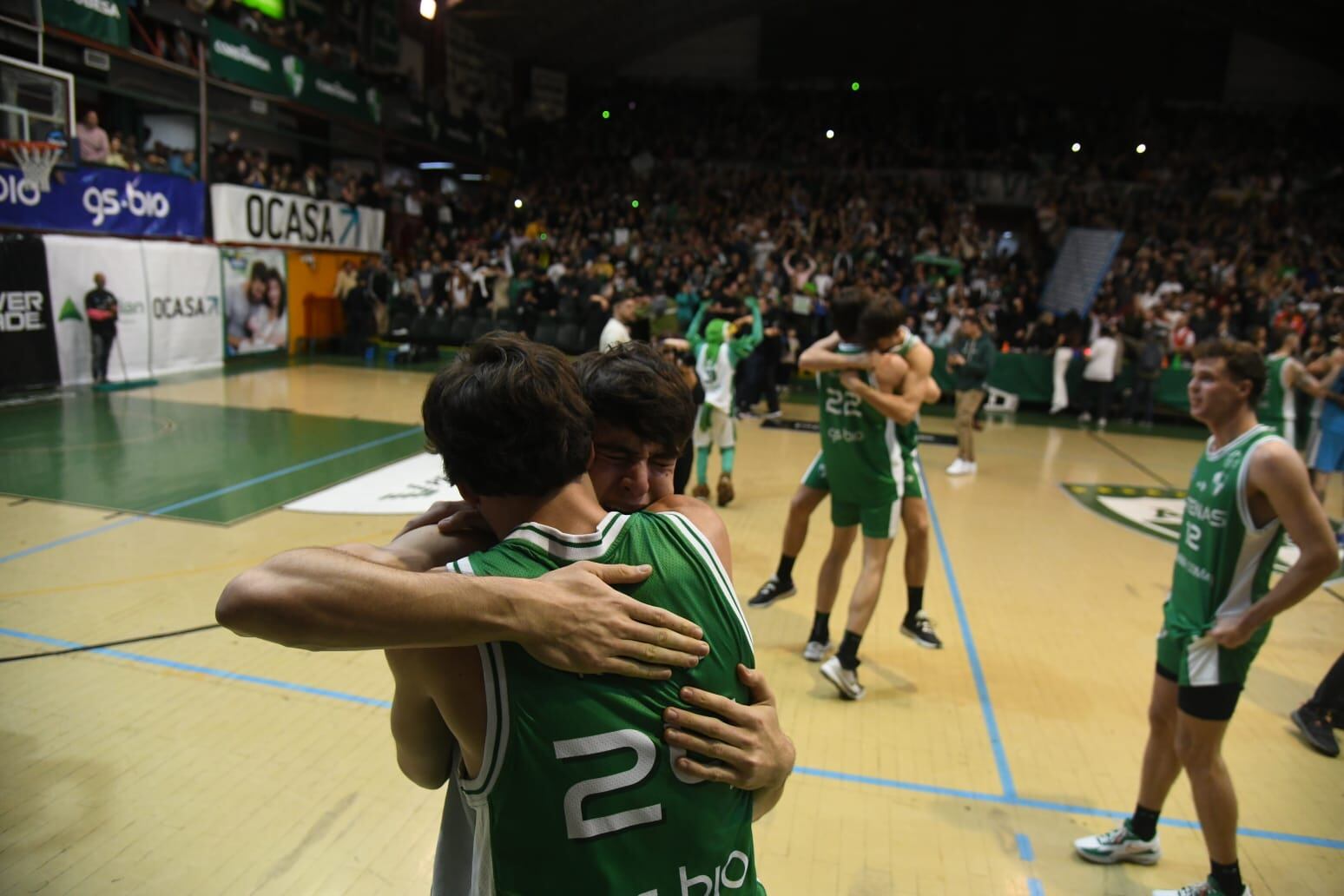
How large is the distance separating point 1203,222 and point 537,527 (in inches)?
913

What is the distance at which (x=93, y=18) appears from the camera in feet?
39.7

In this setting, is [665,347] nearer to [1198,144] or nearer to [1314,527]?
[1314,527]

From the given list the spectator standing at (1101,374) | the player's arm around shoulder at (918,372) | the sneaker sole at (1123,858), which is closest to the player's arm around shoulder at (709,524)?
the sneaker sole at (1123,858)

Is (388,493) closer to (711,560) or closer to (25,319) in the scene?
(711,560)

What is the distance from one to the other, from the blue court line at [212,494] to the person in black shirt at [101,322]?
5.17 m

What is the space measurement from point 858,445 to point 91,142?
519 inches

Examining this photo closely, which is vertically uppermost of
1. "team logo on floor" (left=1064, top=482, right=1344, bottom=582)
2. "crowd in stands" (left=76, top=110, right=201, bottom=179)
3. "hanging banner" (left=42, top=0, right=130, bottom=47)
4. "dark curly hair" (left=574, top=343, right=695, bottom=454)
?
"hanging banner" (left=42, top=0, right=130, bottom=47)

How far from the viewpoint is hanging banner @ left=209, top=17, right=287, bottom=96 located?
14391 mm

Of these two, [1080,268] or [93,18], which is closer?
[93,18]

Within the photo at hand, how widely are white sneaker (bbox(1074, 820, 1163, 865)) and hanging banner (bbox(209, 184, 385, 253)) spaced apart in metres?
15.5

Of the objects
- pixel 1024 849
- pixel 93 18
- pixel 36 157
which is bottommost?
pixel 1024 849

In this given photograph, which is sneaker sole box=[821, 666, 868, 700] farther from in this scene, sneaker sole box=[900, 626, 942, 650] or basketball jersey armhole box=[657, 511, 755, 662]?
basketball jersey armhole box=[657, 511, 755, 662]

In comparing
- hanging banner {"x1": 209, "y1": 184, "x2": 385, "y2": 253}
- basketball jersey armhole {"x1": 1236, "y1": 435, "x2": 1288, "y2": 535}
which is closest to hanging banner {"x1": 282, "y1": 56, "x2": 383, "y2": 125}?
hanging banner {"x1": 209, "y1": 184, "x2": 385, "y2": 253}

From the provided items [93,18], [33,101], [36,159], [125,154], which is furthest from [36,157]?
[125,154]
